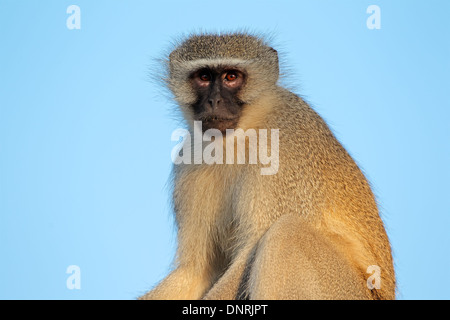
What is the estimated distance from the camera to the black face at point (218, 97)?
346 inches

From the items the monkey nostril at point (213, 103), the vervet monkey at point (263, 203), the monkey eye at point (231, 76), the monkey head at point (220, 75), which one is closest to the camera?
the vervet monkey at point (263, 203)

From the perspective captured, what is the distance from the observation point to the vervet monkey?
307 inches

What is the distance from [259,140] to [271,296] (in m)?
2.30

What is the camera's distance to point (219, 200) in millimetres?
9383

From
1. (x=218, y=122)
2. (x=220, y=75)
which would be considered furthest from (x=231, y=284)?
(x=220, y=75)

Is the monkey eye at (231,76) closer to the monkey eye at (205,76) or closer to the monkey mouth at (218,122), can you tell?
the monkey eye at (205,76)

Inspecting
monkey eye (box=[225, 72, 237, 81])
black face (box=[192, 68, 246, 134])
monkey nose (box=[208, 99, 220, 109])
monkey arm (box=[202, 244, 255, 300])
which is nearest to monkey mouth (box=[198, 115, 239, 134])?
black face (box=[192, 68, 246, 134])

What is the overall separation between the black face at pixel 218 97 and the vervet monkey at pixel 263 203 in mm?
15

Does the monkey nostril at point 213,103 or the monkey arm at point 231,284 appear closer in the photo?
the monkey arm at point 231,284

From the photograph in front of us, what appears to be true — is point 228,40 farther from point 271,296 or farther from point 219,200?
point 271,296

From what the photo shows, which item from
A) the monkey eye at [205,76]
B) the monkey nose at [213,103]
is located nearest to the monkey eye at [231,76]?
the monkey eye at [205,76]

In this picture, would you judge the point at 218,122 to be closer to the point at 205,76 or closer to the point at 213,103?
the point at 213,103

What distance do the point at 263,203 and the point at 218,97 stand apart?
151 cm
